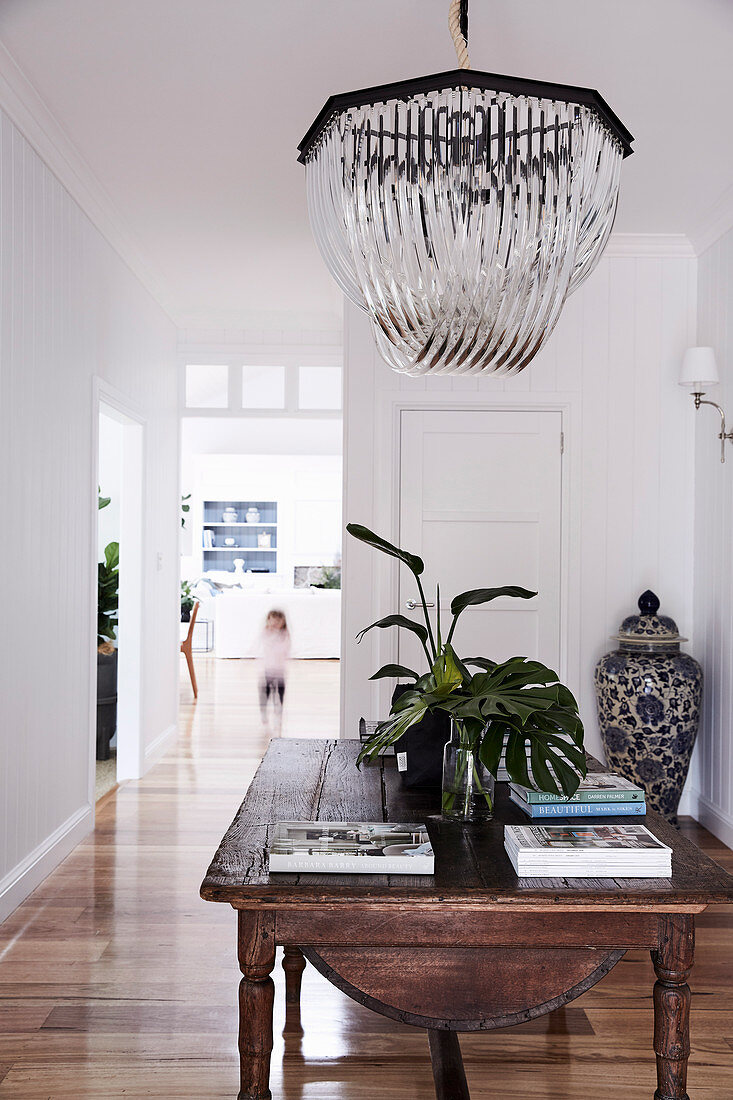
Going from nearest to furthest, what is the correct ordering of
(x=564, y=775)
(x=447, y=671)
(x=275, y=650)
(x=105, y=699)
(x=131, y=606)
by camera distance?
(x=564, y=775)
(x=447, y=671)
(x=131, y=606)
(x=105, y=699)
(x=275, y=650)

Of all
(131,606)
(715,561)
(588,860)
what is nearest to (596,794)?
(588,860)

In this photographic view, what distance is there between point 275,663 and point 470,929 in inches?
188

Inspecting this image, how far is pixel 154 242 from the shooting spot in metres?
4.73

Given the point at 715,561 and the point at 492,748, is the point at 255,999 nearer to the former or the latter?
the point at 492,748

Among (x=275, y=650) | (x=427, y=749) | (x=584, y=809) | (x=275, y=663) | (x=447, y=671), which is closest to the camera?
(x=584, y=809)

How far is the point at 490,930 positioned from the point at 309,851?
0.33 m

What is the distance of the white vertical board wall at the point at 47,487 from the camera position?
10.3 ft

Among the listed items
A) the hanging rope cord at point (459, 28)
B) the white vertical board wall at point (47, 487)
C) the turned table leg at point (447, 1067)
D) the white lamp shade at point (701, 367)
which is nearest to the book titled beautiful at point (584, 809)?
the turned table leg at point (447, 1067)

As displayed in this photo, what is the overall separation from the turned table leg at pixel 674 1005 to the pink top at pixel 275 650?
4.57 metres

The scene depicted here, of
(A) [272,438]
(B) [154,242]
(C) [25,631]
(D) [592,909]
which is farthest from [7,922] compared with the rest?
(A) [272,438]

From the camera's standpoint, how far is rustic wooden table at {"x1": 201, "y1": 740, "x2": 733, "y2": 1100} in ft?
4.95

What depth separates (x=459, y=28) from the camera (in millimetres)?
1844

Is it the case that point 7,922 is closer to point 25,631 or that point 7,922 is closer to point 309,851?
point 25,631

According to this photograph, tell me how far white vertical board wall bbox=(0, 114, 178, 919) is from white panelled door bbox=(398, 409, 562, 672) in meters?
1.55
